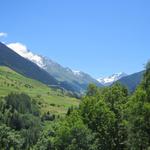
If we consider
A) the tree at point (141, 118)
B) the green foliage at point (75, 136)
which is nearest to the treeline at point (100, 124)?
the green foliage at point (75, 136)

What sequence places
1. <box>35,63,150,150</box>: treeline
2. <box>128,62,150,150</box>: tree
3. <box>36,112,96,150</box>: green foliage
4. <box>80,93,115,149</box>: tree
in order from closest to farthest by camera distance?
<box>128,62,150,150</box>: tree < <box>36,112,96,150</box>: green foliage < <box>35,63,150,150</box>: treeline < <box>80,93,115,149</box>: tree

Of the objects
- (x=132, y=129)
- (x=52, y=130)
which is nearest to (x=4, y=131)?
(x=52, y=130)

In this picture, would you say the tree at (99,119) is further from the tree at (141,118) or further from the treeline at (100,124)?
the tree at (141,118)

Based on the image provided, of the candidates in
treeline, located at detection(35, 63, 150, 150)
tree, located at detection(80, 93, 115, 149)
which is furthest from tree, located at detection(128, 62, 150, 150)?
tree, located at detection(80, 93, 115, 149)

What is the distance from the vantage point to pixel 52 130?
125 metres

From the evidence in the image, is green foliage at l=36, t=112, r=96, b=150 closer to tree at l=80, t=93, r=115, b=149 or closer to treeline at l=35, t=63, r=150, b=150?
treeline at l=35, t=63, r=150, b=150

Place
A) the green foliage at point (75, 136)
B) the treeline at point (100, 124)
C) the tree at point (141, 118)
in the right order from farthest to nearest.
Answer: the treeline at point (100, 124), the green foliage at point (75, 136), the tree at point (141, 118)

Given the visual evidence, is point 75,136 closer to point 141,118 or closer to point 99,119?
point 99,119

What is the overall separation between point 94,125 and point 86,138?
4.85 m

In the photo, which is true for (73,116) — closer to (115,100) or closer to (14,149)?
(115,100)

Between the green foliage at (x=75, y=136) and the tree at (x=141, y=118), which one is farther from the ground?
the tree at (x=141, y=118)

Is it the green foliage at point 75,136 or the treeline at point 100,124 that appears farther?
the treeline at point 100,124

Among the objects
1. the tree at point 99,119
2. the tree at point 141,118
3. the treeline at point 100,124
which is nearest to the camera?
the tree at point 141,118

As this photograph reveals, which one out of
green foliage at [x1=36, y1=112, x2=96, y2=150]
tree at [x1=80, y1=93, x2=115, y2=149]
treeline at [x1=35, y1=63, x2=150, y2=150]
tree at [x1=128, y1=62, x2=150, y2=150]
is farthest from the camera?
tree at [x1=80, y1=93, x2=115, y2=149]
